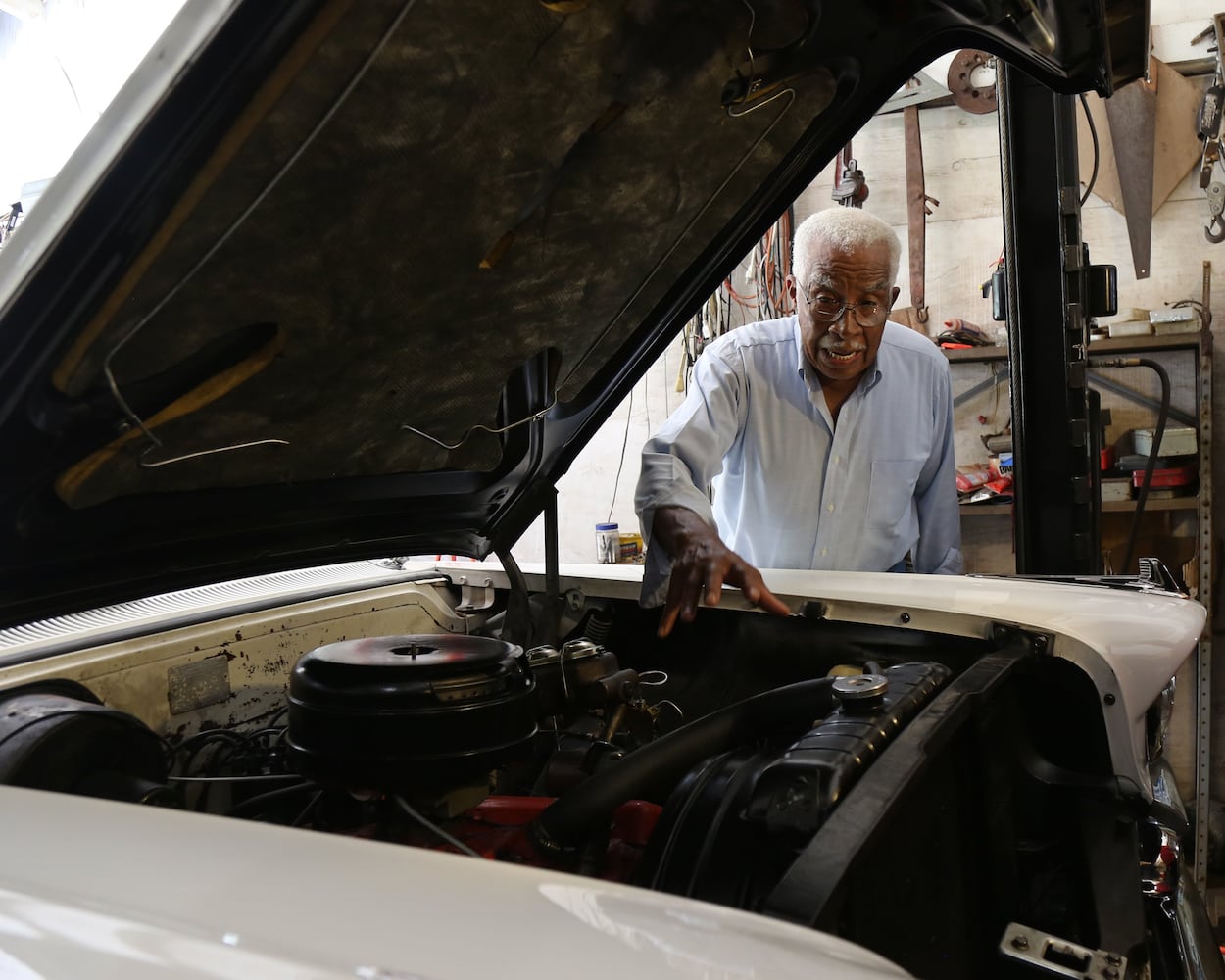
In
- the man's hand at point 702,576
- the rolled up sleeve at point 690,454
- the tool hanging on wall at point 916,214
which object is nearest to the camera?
the man's hand at point 702,576

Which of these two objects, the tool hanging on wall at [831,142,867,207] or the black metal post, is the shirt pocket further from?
the tool hanging on wall at [831,142,867,207]

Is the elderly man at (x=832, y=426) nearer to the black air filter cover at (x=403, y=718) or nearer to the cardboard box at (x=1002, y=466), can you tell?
the black air filter cover at (x=403, y=718)

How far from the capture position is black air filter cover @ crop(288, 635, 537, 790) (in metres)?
1.02

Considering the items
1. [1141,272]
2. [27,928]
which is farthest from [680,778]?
[1141,272]

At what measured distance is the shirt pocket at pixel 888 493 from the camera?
88.2 inches

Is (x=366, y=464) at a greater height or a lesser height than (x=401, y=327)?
lesser

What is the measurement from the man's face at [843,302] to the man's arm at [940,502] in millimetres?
254

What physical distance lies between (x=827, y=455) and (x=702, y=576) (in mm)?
870

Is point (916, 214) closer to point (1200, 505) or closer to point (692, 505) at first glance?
point (1200, 505)

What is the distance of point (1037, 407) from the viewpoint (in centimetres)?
226

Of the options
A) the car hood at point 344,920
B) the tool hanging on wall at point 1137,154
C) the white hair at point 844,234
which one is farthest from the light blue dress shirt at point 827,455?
the tool hanging on wall at point 1137,154

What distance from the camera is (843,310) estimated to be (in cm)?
214

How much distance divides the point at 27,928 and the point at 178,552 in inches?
29.0

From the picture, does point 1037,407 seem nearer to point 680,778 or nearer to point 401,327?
point 680,778
